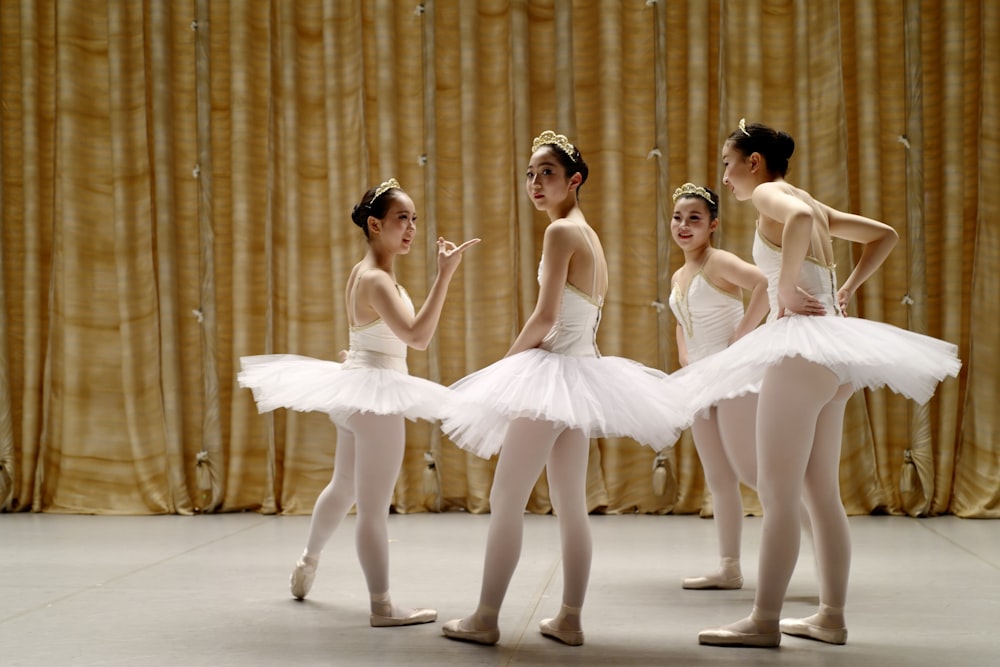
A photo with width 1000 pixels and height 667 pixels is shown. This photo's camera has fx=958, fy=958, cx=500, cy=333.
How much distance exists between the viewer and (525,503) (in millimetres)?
2619

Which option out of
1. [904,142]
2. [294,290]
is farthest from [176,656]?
[904,142]

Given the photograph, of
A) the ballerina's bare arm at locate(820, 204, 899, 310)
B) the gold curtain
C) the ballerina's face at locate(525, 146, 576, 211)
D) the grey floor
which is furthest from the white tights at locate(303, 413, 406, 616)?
the gold curtain

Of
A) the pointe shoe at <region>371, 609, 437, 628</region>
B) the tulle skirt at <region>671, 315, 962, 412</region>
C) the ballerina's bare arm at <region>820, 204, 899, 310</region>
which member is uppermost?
the ballerina's bare arm at <region>820, 204, 899, 310</region>

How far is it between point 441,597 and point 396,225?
1.28 m

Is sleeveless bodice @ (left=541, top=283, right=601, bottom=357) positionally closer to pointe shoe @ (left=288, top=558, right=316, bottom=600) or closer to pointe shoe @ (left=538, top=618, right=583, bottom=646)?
pointe shoe @ (left=538, top=618, right=583, bottom=646)

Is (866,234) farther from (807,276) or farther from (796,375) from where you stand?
(796,375)

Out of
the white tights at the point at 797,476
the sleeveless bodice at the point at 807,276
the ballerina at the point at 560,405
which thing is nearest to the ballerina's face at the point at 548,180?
the ballerina at the point at 560,405

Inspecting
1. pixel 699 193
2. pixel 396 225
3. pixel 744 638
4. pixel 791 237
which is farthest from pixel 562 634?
pixel 699 193

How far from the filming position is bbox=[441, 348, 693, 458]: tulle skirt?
251cm

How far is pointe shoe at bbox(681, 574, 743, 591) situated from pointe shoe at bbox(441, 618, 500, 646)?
1025mm

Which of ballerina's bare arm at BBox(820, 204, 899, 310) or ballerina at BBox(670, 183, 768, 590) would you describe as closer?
ballerina's bare arm at BBox(820, 204, 899, 310)

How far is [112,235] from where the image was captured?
572 centimetres

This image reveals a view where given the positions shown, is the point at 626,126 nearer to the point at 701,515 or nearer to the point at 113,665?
the point at 701,515

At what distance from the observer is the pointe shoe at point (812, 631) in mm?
2609
